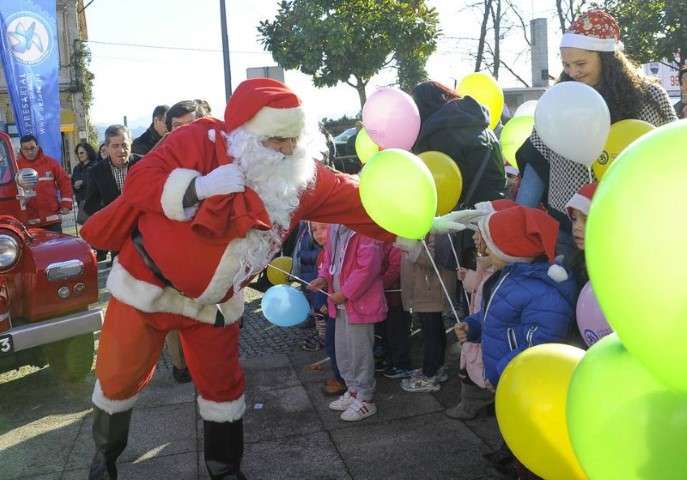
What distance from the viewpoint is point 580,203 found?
266 cm

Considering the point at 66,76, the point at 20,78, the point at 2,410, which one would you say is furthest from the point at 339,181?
the point at 66,76

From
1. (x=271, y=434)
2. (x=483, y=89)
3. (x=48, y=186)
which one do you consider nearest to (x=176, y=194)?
(x=271, y=434)

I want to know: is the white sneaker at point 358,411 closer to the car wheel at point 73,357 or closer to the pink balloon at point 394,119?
the pink balloon at point 394,119

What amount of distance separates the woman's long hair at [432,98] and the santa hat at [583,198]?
1.45 m

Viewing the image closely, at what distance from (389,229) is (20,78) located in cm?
776

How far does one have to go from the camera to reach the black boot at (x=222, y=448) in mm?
2934

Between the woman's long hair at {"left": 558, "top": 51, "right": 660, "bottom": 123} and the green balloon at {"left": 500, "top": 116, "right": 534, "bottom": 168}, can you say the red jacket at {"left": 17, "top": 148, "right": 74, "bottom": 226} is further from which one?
the woman's long hair at {"left": 558, "top": 51, "right": 660, "bottom": 123}

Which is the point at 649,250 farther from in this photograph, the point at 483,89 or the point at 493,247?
the point at 483,89

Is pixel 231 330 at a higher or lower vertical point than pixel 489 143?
lower

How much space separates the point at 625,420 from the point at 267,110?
1776 millimetres

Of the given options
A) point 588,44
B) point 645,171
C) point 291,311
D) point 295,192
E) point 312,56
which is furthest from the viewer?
point 312,56

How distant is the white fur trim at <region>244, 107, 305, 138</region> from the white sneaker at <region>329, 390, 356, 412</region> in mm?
1942

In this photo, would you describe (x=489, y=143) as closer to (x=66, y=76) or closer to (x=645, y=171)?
(x=645, y=171)

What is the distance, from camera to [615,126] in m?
2.71
